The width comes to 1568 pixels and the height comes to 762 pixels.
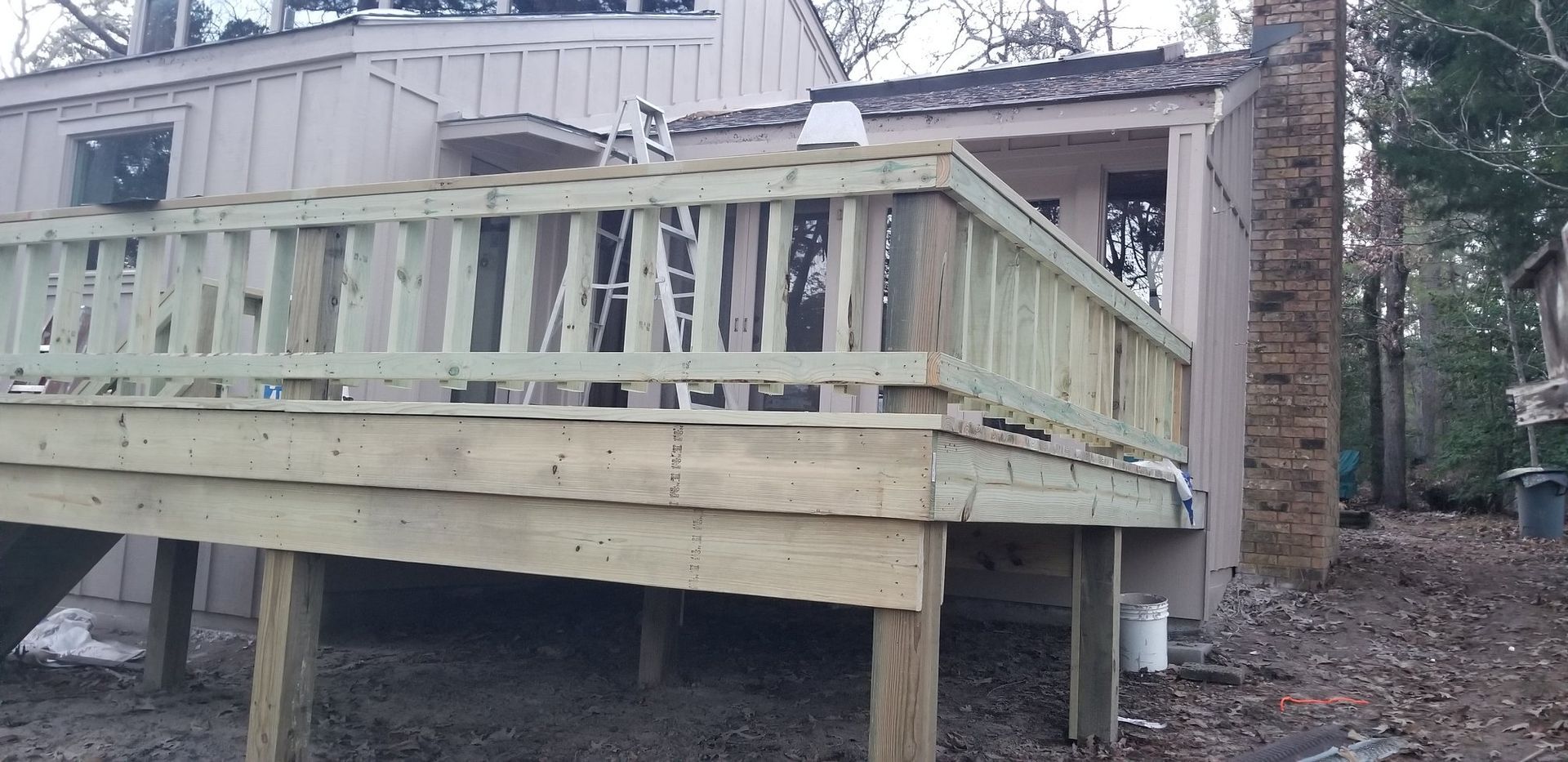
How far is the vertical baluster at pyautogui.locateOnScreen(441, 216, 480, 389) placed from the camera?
3.67 metres

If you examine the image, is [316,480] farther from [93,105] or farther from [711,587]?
[93,105]

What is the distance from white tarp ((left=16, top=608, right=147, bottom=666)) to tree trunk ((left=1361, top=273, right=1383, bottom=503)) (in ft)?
58.3

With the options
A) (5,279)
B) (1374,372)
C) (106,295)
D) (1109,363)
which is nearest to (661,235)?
(1109,363)

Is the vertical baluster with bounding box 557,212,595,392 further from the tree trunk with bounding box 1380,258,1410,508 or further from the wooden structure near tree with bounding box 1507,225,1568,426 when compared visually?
the tree trunk with bounding box 1380,258,1410,508

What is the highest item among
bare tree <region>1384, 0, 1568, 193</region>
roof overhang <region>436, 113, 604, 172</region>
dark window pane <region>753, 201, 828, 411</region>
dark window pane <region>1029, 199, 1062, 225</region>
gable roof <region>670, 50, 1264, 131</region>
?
bare tree <region>1384, 0, 1568, 193</region>

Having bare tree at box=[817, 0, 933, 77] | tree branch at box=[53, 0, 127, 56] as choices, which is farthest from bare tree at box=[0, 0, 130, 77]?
bare tree at box=[817, 0, 933, 77]

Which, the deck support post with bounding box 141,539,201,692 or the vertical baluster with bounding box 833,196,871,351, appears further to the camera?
the deck support post with bounding box 141,539,201,692

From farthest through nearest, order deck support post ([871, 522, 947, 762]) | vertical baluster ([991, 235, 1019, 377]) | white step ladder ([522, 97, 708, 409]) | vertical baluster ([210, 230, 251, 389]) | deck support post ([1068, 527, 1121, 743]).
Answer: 1. white step ladder ([522, 97, 708, 409])
2. deck support post ([1068, 527, 1121, 743])
3. vertical baluster ([210, 230, 251, 389])
4. vertical baluster ([991, 235, 1019, 377])
5. deck support post ([871, 522, 947, 762])

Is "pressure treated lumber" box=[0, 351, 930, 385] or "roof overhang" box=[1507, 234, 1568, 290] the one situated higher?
"roof overhang" box=[1507, 234, 1568, 290]

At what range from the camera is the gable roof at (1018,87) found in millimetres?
7078

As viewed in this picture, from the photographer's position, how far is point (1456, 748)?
504 cm

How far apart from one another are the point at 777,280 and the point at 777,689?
3.35 meters

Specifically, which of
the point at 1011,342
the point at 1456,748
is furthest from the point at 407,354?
the point at 1456,748

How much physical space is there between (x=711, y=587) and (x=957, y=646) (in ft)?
13.1
